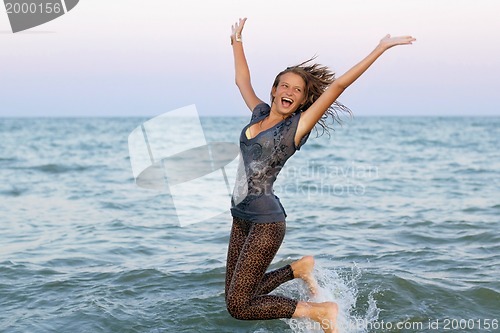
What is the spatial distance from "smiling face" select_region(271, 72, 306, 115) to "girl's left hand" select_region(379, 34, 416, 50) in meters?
0.77

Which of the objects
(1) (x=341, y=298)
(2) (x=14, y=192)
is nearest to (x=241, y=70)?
(1) (x=341, y=298)

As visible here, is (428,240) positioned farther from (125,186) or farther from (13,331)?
(125,186)

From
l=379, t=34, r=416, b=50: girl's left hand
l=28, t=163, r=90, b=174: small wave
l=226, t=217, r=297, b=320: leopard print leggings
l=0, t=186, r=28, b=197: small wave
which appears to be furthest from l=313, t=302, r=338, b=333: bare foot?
l=28, t=163, r=90, b=174: small wave

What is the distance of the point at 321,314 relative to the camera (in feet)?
16.0

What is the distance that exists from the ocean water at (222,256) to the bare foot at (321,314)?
0.55 m

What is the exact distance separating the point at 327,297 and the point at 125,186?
991cm

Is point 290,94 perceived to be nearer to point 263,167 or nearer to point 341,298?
point 263,167

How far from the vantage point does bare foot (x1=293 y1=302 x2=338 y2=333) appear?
486cm

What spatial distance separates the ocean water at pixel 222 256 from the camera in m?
5.91

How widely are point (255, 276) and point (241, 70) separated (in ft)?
5.62

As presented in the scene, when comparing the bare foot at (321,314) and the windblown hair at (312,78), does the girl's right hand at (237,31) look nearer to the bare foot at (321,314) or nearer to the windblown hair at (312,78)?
the windblown hair at (312,78)

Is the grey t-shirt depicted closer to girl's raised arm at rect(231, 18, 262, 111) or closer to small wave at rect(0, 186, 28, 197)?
girl's raised arm at rect(231, 18, 262, 111)

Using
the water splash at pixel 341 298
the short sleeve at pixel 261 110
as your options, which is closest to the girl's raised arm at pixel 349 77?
the short sleeve at pixel 261 110

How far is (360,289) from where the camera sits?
6684 mm
